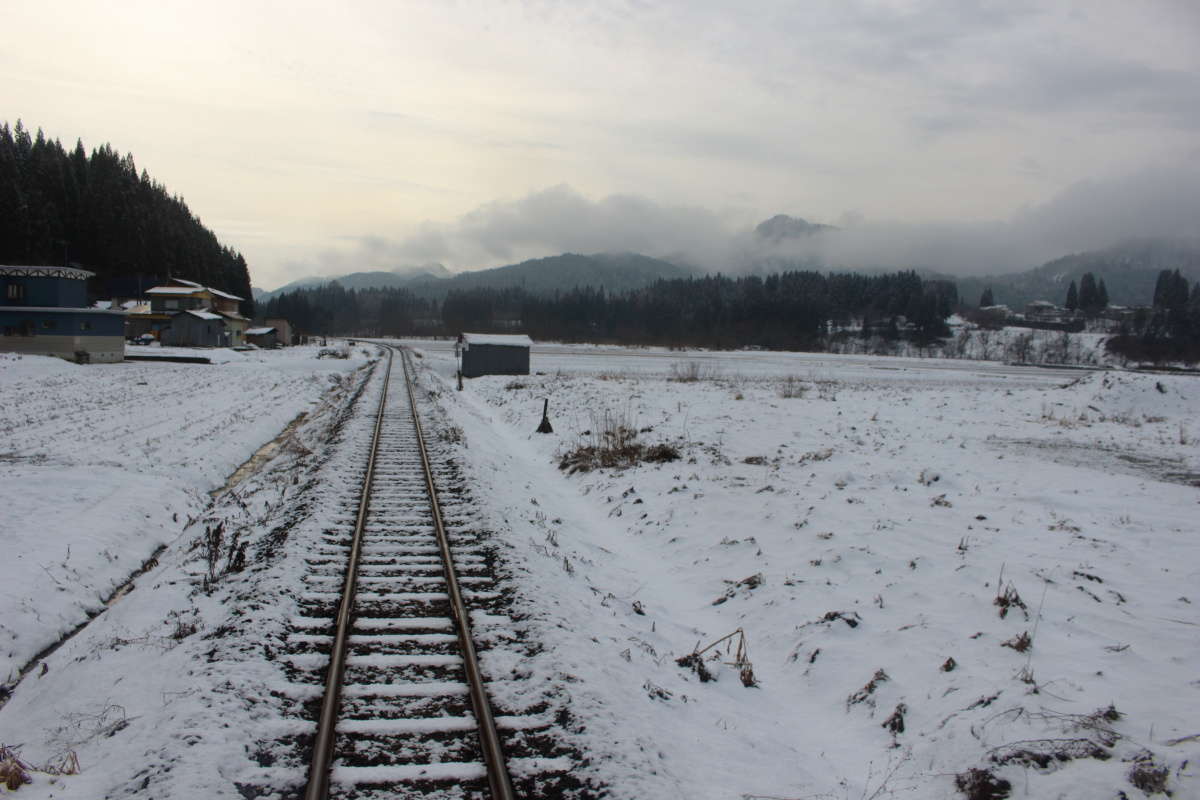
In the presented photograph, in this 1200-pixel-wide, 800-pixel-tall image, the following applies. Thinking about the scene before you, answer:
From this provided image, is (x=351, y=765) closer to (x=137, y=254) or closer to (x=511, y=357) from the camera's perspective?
(x=511, y=357)

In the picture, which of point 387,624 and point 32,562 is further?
point 32,562

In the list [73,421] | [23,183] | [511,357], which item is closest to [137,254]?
[23,183]

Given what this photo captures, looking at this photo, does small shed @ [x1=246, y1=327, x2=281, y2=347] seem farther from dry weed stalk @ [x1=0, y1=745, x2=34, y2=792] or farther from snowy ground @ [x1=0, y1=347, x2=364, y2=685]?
dry weed stalk @ [x1=0, y1=745, x2=34, y2=792]

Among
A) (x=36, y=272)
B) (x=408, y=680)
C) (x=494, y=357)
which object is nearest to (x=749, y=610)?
(x=408, y=680)

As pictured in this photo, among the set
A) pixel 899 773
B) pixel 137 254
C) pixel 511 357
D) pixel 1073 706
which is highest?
pixel 137 254

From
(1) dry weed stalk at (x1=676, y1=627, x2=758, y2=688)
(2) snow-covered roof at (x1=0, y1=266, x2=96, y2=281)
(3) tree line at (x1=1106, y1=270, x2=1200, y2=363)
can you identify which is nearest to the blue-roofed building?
(2) snow-covered roof at (x1=0, y1=266, x2=96, y2=281)

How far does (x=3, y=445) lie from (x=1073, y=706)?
23.6m

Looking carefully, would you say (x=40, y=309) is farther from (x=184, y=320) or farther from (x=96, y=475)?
(x=96, y=475)

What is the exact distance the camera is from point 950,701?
19.4 ft

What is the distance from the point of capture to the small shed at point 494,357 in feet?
149

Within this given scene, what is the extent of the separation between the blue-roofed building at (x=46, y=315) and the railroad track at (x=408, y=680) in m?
51.6

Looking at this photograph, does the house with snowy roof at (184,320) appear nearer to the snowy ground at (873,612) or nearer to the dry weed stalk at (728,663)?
the snowy ground at (873,612)

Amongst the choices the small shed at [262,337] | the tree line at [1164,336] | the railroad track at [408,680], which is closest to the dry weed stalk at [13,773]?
the railroad track at [408,680]

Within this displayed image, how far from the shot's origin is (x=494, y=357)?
45469mm
